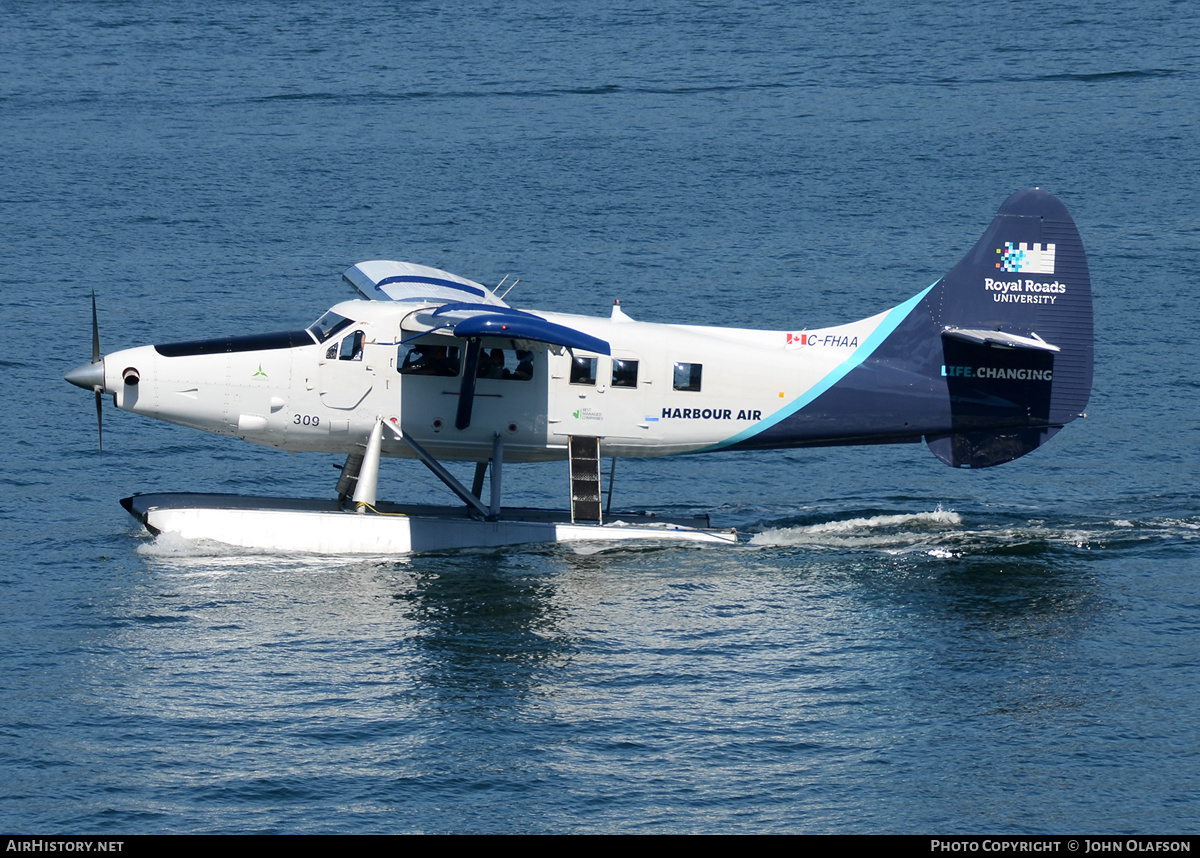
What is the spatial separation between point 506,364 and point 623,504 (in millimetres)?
5141

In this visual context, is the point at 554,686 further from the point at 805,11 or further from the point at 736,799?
the point at 805,11

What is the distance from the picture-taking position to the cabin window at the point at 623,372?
2641cm

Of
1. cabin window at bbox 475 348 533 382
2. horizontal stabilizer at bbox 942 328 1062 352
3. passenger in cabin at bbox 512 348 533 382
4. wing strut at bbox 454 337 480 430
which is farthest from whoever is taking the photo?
passenger in cabin at bbox 512 348 533 382

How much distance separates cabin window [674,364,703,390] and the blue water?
293 centimetres

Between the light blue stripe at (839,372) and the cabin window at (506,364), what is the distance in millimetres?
3673

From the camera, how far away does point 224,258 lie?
46.6 m

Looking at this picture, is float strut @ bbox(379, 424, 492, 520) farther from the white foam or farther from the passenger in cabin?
the white foam

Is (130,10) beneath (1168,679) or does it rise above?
above

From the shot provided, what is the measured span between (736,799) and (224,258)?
32565mm

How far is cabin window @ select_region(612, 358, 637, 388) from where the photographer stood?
86.6 feet

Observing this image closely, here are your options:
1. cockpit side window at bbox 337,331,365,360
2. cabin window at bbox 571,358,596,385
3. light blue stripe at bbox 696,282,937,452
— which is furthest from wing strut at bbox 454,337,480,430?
light blue stripe at bbox 696,282,937,452

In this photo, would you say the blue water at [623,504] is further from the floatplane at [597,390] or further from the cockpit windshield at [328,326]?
the cockpit windshield at [328,326]

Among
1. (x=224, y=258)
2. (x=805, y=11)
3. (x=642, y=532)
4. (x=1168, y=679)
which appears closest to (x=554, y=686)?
(x=642, y=532)
